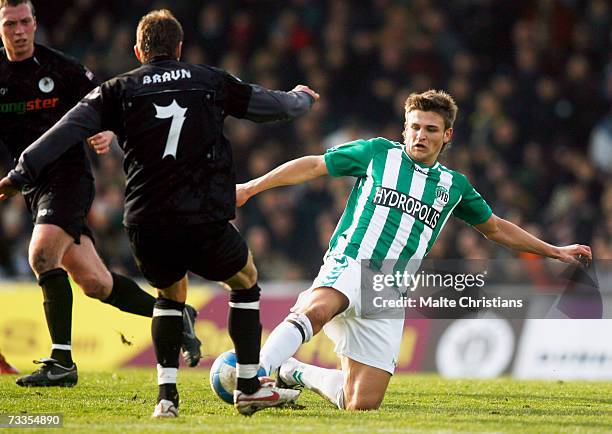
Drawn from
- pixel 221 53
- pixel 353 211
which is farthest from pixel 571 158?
pixel 353 211

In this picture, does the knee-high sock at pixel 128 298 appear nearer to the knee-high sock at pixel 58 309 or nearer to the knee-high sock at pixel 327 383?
the knee-high sock at pixel 58 309

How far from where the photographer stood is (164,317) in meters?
6.09

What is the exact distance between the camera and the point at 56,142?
223 inches

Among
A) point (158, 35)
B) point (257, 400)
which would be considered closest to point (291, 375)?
point (257, 400)

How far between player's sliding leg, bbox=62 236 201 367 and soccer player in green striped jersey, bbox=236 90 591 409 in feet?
2.76

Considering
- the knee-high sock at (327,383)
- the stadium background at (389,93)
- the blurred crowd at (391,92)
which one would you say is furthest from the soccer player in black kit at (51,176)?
the blurred crowd at (391,92)

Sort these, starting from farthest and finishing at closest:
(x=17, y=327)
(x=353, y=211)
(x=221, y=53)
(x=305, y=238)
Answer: (x=221, y=53), (x=305, y=238), (x=17, y=327), (x=353, y=211)

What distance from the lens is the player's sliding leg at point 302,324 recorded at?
6.31 metres

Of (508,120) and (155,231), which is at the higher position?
(508,120)

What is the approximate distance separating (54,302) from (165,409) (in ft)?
6.30

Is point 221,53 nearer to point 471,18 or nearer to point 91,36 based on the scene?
point 91,36

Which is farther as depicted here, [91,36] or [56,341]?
[91,36]

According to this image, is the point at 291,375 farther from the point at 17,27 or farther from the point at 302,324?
the point at 17,27

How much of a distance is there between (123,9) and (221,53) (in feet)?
6.89
